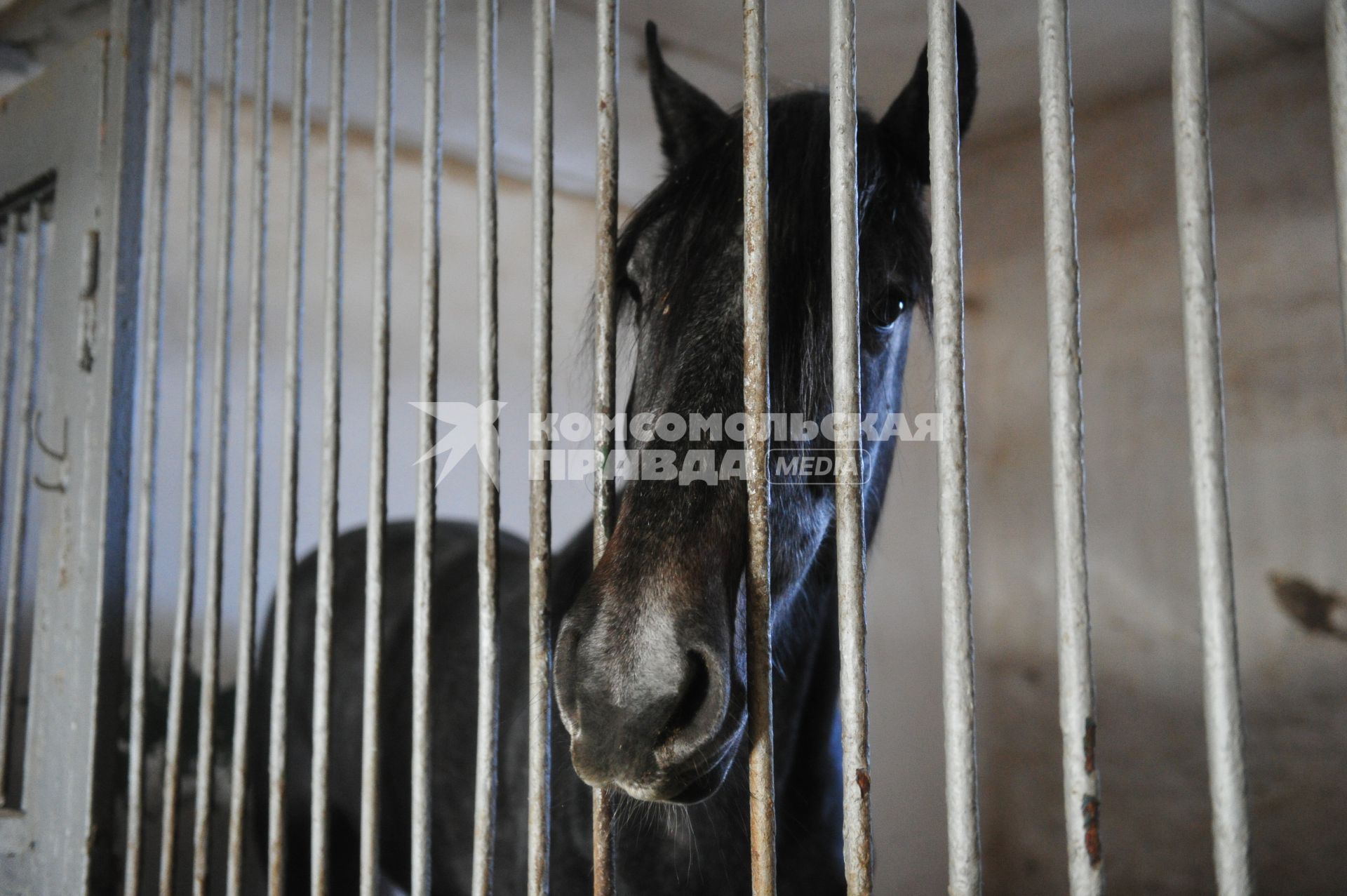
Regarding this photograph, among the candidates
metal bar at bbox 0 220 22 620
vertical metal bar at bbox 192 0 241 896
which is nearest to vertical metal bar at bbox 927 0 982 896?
vertical metal bar at bbox 192 0 241 896

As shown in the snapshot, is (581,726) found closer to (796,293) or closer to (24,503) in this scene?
(796,293)

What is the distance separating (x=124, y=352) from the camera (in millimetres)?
1502

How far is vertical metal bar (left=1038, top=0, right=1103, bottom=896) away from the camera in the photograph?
0.60 metres

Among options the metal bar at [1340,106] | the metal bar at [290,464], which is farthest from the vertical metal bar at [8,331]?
the metal bar at [1340,106]

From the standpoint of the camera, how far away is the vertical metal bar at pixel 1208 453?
1.81ft

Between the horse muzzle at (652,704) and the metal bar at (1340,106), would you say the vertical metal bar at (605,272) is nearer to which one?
the horse muzzle at (652,704)

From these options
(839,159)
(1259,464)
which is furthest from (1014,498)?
(839,159)

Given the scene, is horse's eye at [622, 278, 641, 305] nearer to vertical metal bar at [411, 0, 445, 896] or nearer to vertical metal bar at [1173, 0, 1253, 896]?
vertical metal bar at [411, 0, 445, 896]

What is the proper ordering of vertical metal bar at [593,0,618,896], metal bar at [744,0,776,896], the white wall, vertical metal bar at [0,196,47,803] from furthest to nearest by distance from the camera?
the white wall → vertical metal bar at [0,196,47,803] → vertical metal bar at [593,0,618,896] → metal bar at [744,0,776,896]

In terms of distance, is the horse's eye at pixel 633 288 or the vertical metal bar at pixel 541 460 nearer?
the vertical metal bar at pixel 541 460

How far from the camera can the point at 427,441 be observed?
1.07 metres

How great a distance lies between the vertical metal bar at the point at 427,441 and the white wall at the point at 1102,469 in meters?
1.96

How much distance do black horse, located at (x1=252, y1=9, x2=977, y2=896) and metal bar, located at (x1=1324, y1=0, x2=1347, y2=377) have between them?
48 centimetres

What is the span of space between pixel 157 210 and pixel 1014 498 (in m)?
3.41
